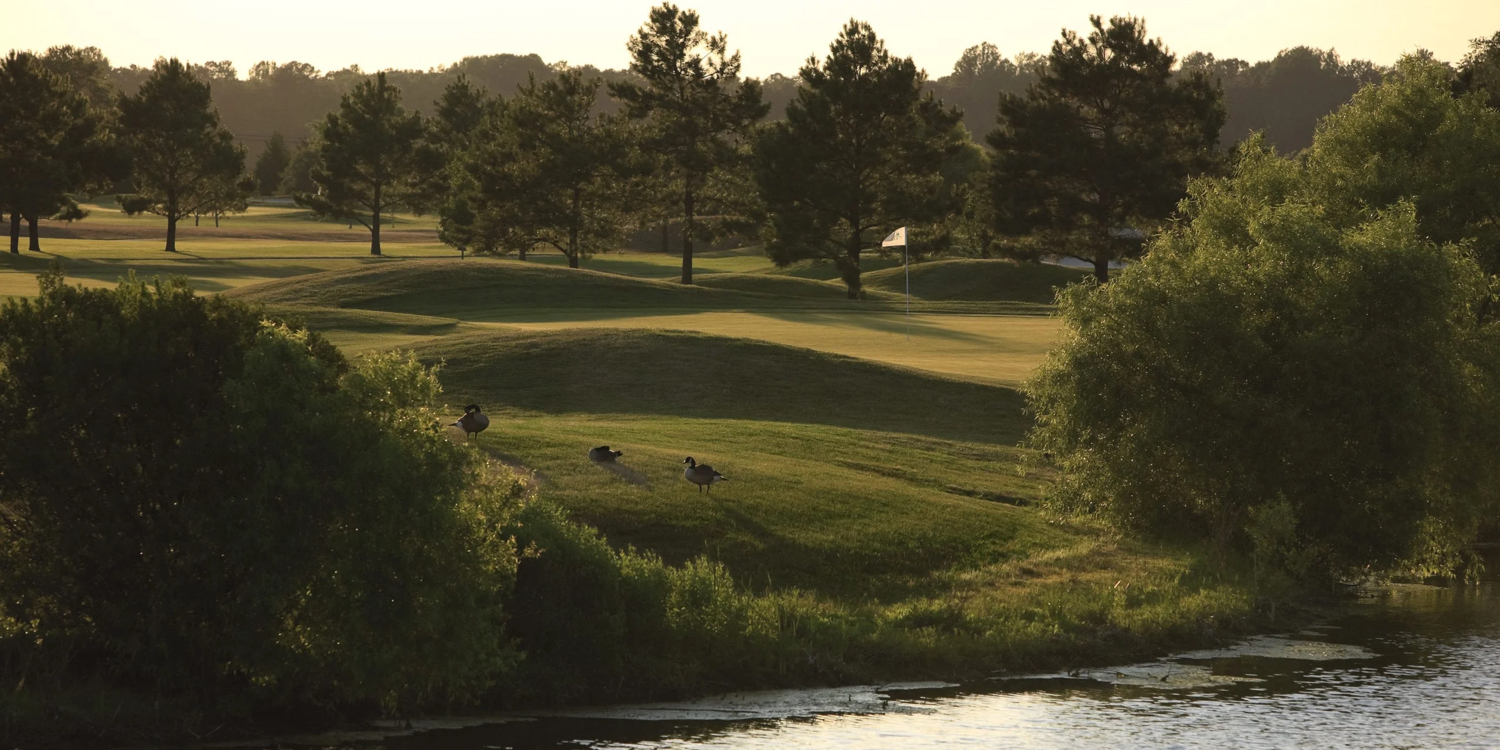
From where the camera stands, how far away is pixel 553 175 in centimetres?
9606

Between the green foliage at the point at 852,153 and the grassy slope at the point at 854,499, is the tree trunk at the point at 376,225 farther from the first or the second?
the grassy slope at the point at 854,499

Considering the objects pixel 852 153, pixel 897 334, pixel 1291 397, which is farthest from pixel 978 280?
pixel 1291 397

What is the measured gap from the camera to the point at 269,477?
1831 centimetres

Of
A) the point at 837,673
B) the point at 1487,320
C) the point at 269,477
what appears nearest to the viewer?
the point at 269,477

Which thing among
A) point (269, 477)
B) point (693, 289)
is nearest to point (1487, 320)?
point (269, 477)

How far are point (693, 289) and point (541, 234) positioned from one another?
71.6 ft

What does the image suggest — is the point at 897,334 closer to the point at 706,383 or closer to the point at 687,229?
the point at 706,383

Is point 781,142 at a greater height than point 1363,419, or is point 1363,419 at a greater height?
point 781,142

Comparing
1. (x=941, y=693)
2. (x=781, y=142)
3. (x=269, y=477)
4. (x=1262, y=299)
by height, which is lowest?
(x=941, y=693)

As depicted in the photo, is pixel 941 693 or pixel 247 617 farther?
pixel 941 693

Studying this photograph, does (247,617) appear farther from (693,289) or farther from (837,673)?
(693,289)

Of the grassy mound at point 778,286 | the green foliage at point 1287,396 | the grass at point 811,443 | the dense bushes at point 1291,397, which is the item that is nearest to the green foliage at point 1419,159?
the dense bushes at point 1291,397

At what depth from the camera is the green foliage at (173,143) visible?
104938 mm

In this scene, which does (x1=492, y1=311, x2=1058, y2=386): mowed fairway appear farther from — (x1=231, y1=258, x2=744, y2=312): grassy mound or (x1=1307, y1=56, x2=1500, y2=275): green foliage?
(x1=1307, y1=56, x2=1500, y2=275): green foliage
